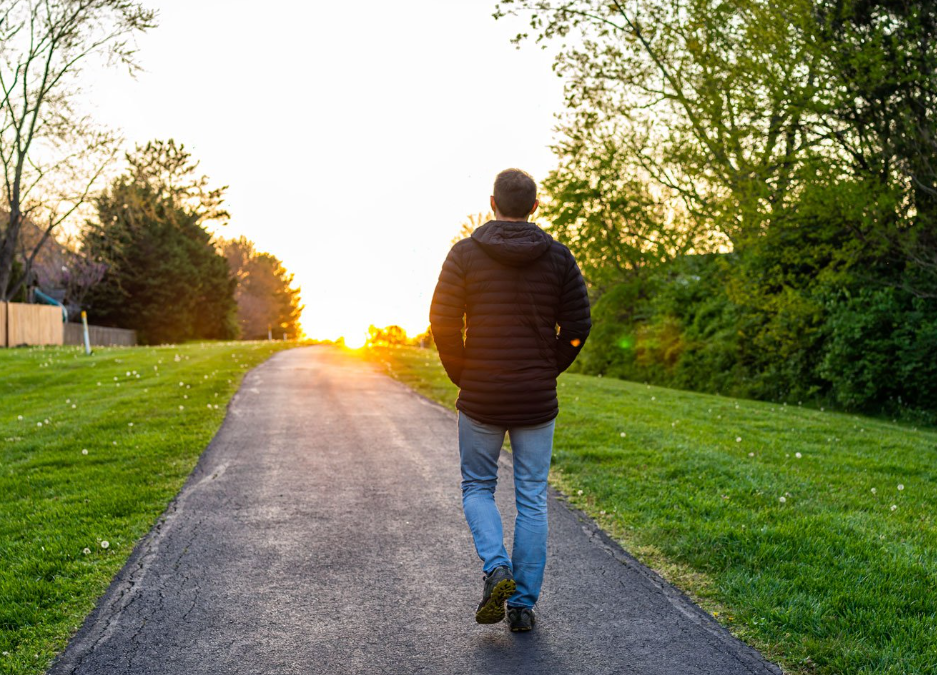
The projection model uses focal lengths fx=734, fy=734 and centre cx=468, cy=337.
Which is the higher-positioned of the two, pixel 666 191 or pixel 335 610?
pixel 666 191

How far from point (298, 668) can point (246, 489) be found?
359 centimetres

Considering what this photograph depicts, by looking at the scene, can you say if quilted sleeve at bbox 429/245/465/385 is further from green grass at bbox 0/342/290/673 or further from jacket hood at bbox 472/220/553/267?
green grass at bbox 0/342/290/673

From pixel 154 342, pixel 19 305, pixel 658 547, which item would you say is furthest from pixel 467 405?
pixel 154 342

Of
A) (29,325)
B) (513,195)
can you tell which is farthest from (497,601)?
(29,325)

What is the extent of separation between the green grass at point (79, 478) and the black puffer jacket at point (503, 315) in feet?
8.06

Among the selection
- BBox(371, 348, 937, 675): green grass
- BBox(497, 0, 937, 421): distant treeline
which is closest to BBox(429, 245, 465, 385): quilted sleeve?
BBox(371, 348, 937, 675): green grass

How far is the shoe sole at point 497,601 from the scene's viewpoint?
358cm

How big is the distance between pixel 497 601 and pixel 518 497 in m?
0.58

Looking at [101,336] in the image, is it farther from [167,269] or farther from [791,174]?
[791,174]

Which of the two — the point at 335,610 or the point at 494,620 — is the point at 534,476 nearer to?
the point at 494,620

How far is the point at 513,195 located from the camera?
12.6ft

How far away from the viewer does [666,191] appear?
76.7ft

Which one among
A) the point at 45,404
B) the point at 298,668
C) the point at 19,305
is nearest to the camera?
the point at 298,668

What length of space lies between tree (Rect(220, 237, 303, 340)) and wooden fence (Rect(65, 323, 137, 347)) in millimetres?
23481
